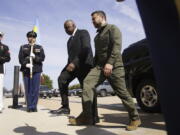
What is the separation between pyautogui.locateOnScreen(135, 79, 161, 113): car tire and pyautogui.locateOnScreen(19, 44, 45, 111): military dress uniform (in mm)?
2469

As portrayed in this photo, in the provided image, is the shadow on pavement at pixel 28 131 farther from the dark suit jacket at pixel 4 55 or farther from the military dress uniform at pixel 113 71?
the dark suit jacket at pixel 4 55

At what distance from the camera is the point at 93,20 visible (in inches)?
169

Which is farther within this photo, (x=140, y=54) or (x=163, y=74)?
(x=140, y=54)

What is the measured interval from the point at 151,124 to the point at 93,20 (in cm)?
181

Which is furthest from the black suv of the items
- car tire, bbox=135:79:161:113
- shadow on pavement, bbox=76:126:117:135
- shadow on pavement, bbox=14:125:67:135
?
shadow on pavement, bbox=14:125:67:135

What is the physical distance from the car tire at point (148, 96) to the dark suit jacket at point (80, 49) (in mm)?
1447

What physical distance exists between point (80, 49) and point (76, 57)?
0.17 m

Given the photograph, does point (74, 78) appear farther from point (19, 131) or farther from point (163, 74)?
point (163, 74)

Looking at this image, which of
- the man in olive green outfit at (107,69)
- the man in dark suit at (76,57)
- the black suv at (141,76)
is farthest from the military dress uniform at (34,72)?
the man in olive green outfit at (107,69)

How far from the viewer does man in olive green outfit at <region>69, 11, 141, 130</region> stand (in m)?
4.02

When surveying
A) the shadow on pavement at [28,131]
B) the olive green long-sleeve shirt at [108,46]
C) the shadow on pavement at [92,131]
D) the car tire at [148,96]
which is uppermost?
the olive green long-sleeve shirt at [108,46]

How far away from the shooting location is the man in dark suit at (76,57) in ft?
17.5

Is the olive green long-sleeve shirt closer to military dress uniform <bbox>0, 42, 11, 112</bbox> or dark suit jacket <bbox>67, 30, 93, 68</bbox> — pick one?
dark suit jacket <bbox>67, 30, 93, 68</bbox>

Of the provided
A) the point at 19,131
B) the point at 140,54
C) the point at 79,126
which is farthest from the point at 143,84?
the point at 19,131
